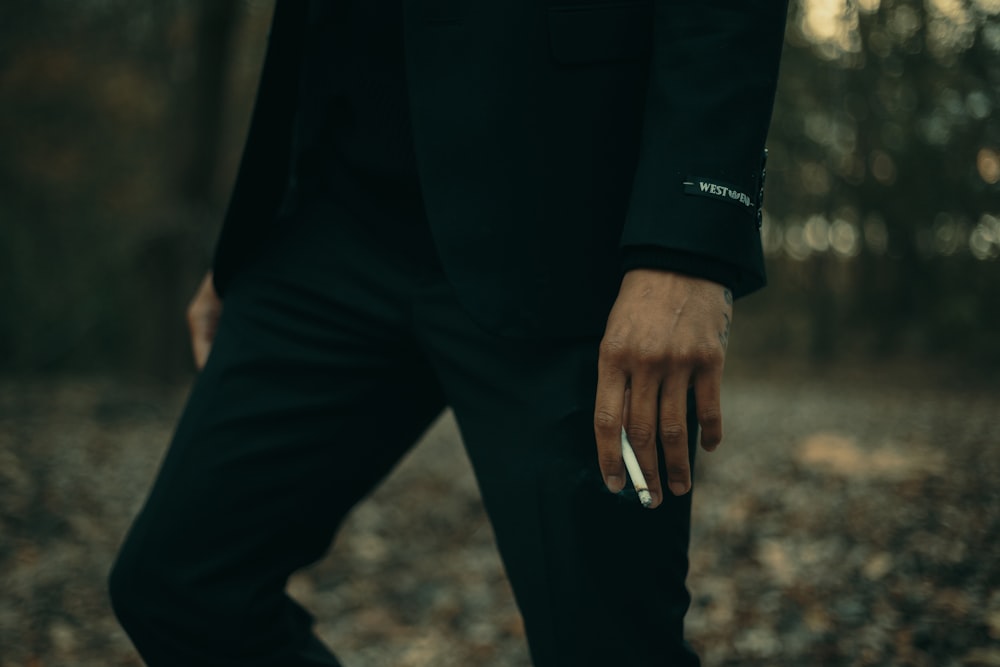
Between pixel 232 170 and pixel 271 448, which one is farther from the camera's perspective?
pixel 232 170

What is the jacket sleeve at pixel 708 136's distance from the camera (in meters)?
1.09

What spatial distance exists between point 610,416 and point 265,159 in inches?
35.2

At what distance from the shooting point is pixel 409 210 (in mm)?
1430

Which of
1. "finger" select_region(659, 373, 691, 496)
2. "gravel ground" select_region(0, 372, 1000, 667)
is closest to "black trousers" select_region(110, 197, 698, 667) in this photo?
"finger" select_region(659, 373, 691, 496)

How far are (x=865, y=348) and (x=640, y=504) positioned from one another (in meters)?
15.0

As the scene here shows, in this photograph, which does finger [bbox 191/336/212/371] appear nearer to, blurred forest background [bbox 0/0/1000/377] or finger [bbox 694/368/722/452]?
finger [bbox 694/368/722/452]

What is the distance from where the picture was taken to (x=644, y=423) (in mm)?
1074

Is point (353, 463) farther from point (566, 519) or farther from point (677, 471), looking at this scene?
point (677, 471)

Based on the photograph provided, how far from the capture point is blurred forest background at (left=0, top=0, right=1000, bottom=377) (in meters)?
7.81

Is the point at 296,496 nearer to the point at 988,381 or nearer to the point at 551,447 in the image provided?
the point at 551,447

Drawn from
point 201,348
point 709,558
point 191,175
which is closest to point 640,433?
point 201,348

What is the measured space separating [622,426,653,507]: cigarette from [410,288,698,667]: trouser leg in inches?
2.5

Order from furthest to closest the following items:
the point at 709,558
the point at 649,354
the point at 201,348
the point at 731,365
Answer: the point at 731,365
the point at 709,558
the point at 201,348
the point at 649,354

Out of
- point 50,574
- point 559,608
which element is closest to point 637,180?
point 559,608
